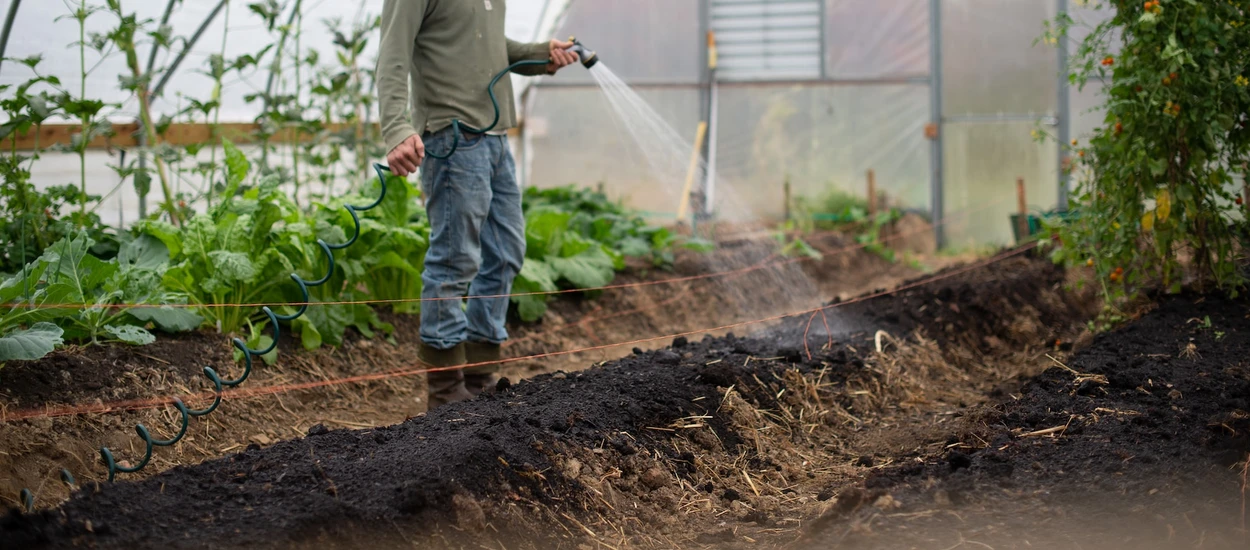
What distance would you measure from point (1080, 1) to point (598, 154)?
5.32 metres

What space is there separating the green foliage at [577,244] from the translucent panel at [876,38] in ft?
10.6

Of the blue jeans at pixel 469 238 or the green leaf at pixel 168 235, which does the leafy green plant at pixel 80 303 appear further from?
the blue jeans at pixel 469 238

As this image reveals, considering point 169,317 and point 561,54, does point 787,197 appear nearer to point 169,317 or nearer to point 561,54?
point 561,54

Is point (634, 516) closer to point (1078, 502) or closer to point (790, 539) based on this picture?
point (790, 539)

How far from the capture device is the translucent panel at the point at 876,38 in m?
8.62

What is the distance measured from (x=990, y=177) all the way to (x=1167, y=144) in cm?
488

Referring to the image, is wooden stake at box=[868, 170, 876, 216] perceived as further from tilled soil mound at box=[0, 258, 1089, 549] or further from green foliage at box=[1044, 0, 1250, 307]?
tilled soil mound at box=[0, 258, 1089, 549]

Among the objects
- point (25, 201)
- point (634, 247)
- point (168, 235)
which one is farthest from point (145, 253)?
point (634, 247)


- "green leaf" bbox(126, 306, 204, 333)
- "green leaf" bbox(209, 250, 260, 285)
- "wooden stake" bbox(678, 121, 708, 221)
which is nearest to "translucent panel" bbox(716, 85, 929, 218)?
"wooden stake" bbox(678, 121, 708, 221)

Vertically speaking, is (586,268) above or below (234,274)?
below

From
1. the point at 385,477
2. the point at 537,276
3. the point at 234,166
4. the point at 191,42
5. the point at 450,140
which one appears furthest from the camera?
the point at 191,42

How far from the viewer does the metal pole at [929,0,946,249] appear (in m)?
8.51

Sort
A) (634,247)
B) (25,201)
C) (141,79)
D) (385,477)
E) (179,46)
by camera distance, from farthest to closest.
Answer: (634,247) < (179,46) < (141,79) < (25,201) < (385,477)

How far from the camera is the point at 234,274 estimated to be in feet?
11.1
